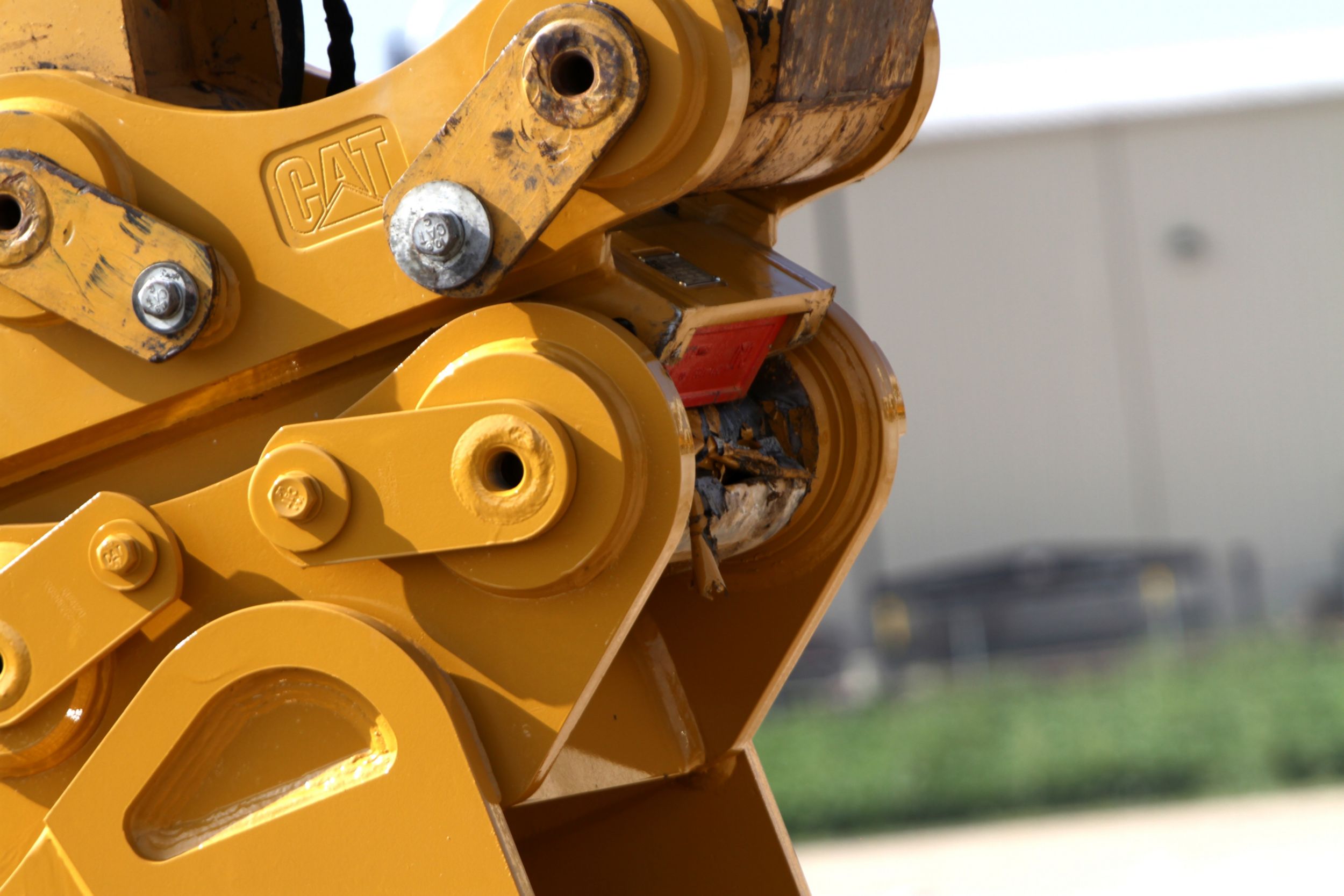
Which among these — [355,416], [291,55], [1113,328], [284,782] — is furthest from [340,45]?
[1113,328]

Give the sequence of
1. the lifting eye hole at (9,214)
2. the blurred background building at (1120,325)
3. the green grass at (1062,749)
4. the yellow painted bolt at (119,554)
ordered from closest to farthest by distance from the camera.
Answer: the yellow painted bolt at (119,554) < the lifting eye hole at (9,214) < the green grass at (1062,749) < the blurred background building at (1120,325)

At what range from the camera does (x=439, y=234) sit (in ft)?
6.23

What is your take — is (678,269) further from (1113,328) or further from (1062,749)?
(1113,328)

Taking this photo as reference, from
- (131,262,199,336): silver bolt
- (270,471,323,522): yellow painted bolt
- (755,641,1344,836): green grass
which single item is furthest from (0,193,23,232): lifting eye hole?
(755,641,1344,836): green grass

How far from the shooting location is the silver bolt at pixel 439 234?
1893 mm

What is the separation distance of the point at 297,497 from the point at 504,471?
10.2 inches

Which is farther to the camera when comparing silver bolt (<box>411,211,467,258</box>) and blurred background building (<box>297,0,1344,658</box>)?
blurred background building (<box>297,0,1344,658</box>)

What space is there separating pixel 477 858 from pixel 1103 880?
503 centimetres

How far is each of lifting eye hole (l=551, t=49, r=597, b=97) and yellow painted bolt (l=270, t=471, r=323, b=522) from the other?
57 centimetres

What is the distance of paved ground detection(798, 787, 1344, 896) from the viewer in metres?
6.05

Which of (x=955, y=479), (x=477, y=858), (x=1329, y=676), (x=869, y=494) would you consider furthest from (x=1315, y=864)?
(x=955, y=479)

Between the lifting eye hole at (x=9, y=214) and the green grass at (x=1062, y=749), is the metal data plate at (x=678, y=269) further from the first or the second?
the green grass at (x=1062, y=749)

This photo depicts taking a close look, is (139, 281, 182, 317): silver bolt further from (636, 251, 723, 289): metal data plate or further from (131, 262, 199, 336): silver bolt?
(636, 251, 723, 289): metal data plate

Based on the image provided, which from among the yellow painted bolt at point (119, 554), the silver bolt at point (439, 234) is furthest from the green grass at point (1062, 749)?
the silver bolt at point (439, 234)
